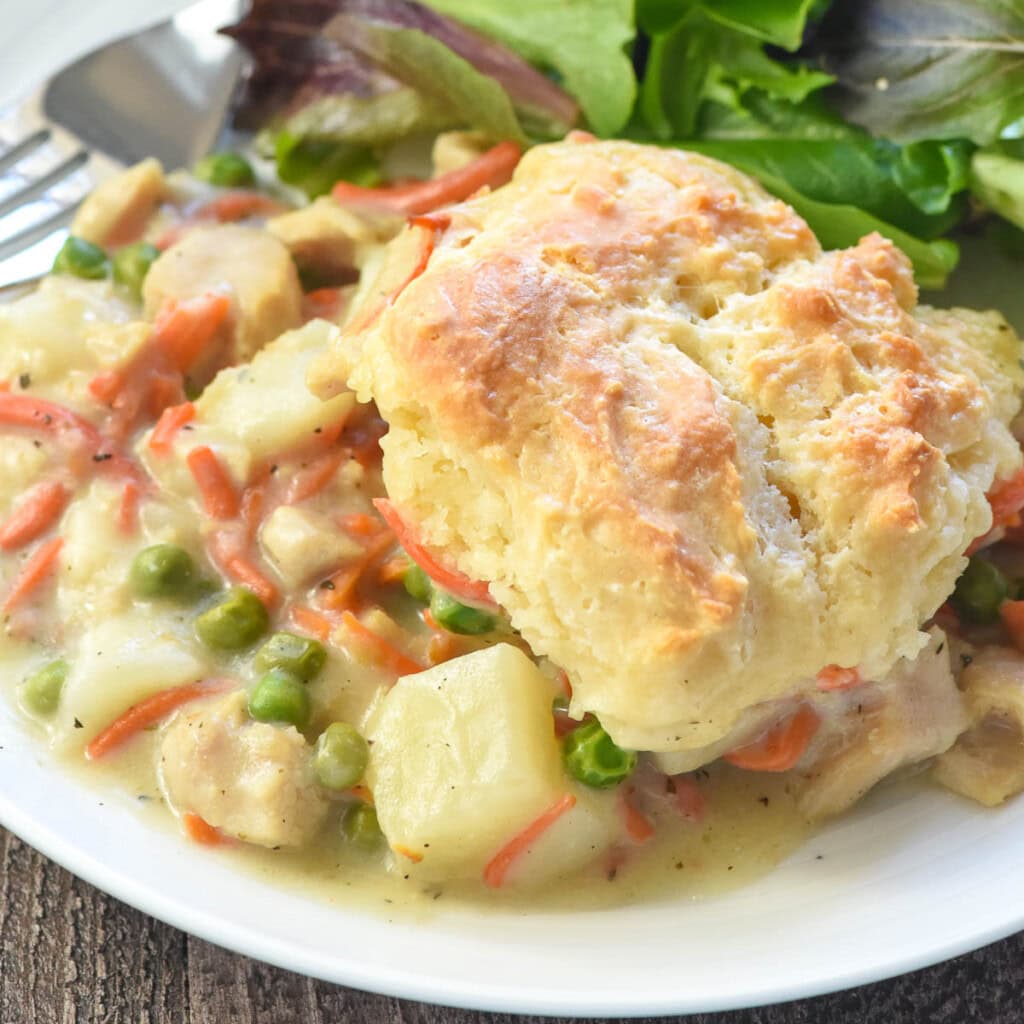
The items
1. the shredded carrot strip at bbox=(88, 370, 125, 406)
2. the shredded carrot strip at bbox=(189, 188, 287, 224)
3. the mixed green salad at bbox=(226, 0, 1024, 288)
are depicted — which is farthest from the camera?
the shredded carrot strip at bbox=(189, 188, 287, 224)

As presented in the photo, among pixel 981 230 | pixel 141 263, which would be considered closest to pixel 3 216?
pixel 141 263

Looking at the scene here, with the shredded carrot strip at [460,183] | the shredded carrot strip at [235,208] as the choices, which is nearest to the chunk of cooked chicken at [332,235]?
the shredded carrot strip at [460,183]

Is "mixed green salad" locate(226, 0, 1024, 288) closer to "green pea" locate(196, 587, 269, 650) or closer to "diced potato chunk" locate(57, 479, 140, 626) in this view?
"diced potato chunk" locate(57, 479, 140, 626)

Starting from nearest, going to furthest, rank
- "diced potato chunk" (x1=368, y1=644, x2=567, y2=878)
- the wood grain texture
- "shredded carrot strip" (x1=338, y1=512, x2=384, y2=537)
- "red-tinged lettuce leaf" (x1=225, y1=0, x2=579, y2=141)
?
"diced potato chunk" (x1=368, y1=644, x2=567, y2=878), the wood grain texture, "shredded carrot strip" (x1=338, y1=512, x2=384, y2=537), "red-tinged lettuce leaf" (x1=225, y1=0, x2=579, y2=141)

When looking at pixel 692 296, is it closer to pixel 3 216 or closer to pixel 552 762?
pixel 552 762

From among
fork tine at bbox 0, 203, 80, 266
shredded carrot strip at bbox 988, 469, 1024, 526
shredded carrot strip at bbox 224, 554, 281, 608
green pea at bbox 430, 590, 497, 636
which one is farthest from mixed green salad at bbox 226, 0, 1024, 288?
shredded carrot strip at bbox 224, 554, 281, 608

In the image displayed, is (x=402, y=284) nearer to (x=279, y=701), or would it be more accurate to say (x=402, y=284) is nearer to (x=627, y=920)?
(x=279, y=701)

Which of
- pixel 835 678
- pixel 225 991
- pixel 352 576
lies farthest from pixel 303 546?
pixel 835 678

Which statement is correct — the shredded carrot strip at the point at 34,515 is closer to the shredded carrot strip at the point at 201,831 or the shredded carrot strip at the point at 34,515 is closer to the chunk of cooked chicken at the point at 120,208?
the shredded carrot strip at the point at 201,831
